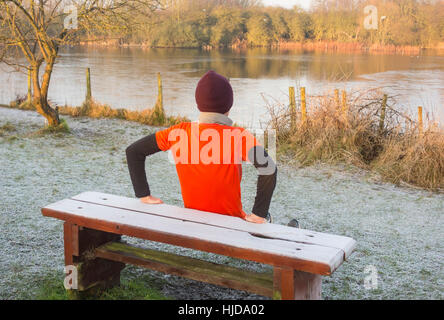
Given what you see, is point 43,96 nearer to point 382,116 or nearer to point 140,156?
point 382,116

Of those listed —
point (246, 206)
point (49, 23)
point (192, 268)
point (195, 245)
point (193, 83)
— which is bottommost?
point (246, 206)

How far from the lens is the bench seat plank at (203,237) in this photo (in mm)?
2086

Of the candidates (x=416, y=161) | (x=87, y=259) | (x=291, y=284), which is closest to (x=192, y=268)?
(x=291, y=284)

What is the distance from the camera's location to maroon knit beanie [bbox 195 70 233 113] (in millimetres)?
2490

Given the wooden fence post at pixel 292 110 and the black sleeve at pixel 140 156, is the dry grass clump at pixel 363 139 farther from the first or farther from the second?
the black sleeve at pixel 140 156

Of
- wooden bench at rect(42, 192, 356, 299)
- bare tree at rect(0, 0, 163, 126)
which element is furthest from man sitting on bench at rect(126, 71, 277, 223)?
bare tree at rect(0, 0, 163, 126)

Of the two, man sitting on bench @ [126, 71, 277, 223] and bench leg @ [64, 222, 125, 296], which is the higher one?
man sitting on bench @ [126, 71, 277, 223]

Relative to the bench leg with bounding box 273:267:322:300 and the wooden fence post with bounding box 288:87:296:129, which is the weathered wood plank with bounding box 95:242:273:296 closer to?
the bench leg with bounding box 273:267:322:300

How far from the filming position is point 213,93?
2.49 meters

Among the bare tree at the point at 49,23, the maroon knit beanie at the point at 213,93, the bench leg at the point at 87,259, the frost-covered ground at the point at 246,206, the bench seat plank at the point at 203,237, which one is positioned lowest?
the frost-covered ground at the point at 246,206

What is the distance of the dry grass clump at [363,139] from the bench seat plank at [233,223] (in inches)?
180

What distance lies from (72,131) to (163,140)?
23.5 ft

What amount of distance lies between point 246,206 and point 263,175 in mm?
3083

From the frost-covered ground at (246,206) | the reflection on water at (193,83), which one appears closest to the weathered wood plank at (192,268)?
the frost-covered ground at (246,206)
